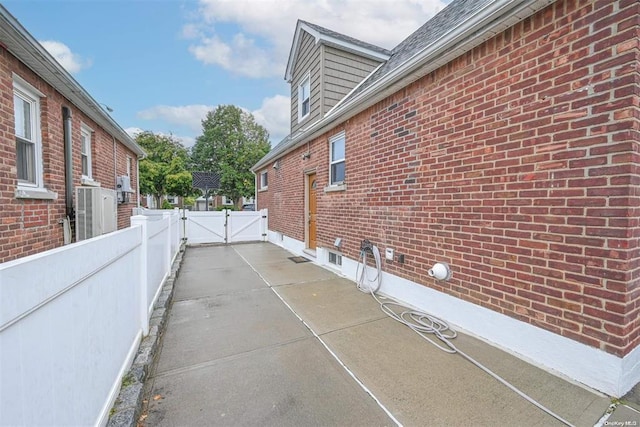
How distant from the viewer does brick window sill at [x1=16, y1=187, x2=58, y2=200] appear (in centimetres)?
335

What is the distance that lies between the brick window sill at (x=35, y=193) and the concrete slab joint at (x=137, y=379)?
209 cm

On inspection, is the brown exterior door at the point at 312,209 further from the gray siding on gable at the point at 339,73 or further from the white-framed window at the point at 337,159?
the gray siding on gable at the point at 339,73

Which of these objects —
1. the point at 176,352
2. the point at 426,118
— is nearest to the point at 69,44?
the point at 176,352

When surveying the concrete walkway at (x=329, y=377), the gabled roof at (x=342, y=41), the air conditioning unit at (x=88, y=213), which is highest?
the gabled roof at (x=342, y=41)

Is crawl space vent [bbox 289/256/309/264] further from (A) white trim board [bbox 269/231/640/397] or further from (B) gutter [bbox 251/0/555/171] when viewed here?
(B) gutter [bbox 251/0/555/171]

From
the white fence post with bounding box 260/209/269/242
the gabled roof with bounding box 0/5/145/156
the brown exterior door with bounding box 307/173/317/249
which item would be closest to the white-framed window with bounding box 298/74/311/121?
the brown exterior door with bounding box 307/173/317/249

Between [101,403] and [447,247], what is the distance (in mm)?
3608

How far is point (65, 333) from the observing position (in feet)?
4.30

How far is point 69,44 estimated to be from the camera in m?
6.59

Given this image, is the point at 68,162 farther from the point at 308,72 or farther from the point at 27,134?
the point at 308,72

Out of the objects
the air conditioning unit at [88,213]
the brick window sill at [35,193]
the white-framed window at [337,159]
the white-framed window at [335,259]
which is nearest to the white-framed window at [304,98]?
the white-framed window at [337,159]

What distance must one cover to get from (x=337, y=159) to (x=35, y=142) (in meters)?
5.18

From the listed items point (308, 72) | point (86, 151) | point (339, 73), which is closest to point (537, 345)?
point (339, 73)

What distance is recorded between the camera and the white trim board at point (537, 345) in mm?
2191
